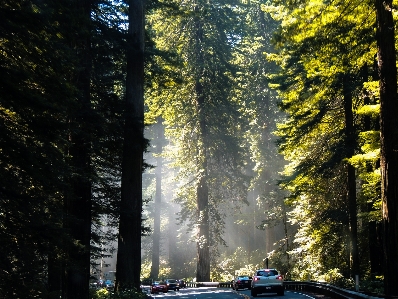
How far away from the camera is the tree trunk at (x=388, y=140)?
1495 centimetres

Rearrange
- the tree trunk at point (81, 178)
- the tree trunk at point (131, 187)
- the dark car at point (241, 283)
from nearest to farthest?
1. the tree trunk at point (81, 178)
2. the tree trunk at point (131, 187)
3. the dark car at point (241, 283)

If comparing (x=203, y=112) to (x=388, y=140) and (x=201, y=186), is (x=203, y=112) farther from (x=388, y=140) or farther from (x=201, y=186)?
(x=388, y=140)

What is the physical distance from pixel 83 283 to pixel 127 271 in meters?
2.09

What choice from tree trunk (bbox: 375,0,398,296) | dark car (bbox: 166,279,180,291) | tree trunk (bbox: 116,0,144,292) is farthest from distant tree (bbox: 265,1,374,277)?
dark car (bbox: 166,279,180,291)

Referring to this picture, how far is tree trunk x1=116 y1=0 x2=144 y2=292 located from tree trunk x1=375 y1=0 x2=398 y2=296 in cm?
926

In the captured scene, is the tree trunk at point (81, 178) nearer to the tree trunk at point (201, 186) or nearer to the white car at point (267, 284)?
the white car at point (267, 284)

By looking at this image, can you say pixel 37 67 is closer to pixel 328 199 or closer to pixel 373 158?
pixel 373 158

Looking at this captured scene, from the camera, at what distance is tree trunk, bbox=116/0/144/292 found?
21.5 metres

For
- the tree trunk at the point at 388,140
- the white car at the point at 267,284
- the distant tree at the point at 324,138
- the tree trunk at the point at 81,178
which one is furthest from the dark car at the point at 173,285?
the tree trunk at the point at 388,140

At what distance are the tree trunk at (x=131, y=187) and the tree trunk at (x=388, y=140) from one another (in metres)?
9.26

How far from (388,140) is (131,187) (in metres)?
9.88

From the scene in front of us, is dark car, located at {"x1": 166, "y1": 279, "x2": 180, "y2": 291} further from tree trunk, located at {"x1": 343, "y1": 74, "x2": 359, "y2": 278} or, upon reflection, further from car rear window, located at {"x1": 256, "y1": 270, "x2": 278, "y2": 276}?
tree trunk, located at {"x1": 343, "y1": 74, "x2": 359, "y2": 278}

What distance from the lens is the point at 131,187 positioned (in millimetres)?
21797

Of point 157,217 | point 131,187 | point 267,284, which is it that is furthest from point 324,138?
point 157,217
